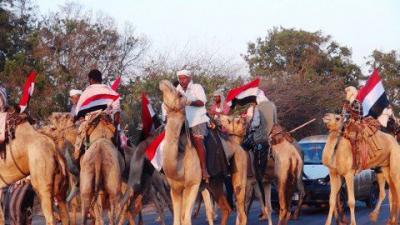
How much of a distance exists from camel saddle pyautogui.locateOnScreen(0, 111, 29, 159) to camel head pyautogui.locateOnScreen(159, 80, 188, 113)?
232 cm

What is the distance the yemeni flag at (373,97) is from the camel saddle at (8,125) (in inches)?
278

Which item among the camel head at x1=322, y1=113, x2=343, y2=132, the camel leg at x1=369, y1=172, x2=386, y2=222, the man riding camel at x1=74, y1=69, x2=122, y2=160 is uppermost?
the man riding camel at x1=74, y1=69, x2=122, y2=160

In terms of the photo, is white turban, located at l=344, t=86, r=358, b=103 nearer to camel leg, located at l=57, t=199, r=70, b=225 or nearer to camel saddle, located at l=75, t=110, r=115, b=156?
camel saddle, located at l=75, t=110, r=115, b=156

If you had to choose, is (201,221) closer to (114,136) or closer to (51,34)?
(114,136)

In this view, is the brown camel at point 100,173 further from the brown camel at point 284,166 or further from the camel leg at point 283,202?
the brown camel at point 284,166

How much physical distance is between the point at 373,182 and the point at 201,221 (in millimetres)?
6522

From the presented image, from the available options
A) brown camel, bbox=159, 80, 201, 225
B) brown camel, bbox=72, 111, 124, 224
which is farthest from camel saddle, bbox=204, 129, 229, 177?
brown camel, bbox=72, 111, 124, 224

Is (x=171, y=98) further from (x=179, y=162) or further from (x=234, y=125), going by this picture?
(x=234, y=125)

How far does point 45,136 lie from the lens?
1279 centimetres

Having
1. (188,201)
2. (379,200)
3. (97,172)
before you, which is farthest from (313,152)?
(97,172)

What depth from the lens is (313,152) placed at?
74.6 feet

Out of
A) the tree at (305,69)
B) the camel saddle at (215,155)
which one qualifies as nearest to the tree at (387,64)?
the tree at (305,69)

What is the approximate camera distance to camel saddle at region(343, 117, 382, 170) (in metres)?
16.2

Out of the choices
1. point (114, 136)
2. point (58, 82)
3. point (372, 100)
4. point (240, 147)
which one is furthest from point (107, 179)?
point (58, 82)
